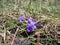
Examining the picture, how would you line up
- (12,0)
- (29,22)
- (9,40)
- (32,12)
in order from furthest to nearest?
(12,0), (32,12), (29,22), (9,40)

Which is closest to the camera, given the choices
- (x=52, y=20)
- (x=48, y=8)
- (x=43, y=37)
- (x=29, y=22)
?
(x=43, y=37)

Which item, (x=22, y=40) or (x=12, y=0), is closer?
(x=22, y=40)

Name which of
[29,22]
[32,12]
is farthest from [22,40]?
[32,12]

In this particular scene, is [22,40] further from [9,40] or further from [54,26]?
[54,26]

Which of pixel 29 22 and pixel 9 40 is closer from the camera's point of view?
pixel 9 40

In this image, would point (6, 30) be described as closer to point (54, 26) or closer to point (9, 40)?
point (9, 40)

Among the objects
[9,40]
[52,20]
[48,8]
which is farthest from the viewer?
[48,8]

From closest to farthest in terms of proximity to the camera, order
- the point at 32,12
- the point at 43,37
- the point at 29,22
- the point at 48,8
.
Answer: the point at 43,37 < the point at 29,22 < the point at 32,12 < the point at 48,8

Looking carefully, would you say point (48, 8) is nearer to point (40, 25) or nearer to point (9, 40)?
point (40, 25)
